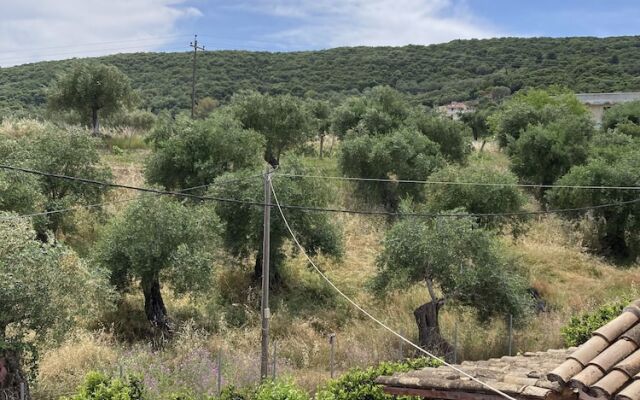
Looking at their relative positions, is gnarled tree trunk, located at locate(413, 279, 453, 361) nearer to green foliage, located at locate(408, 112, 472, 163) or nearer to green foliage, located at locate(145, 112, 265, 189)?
green foliage, located at locate(145, 112, 265, 189)

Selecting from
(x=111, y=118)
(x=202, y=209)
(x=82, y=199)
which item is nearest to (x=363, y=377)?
(x=202, y=209)

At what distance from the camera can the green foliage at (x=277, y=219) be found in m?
17.5

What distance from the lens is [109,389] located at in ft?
30.2

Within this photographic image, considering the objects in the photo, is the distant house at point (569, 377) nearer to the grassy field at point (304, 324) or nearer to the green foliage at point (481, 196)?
the grassy field at point (304, 324)

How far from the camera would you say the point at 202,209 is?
16703 mm

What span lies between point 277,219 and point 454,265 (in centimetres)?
539

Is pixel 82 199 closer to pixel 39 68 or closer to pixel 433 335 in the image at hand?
pixel 433 335

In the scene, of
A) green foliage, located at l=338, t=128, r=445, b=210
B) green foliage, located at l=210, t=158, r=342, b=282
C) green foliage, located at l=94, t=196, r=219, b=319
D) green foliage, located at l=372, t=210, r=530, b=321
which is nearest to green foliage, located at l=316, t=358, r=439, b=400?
green foliage, located at l=372, t=210, r=530, b=321

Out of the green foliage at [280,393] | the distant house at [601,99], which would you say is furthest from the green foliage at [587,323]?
the distant house at [601,99]

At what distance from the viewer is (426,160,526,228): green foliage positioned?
20.3 m

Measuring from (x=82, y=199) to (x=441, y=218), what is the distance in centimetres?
1136

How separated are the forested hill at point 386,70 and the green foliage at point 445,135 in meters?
32.3

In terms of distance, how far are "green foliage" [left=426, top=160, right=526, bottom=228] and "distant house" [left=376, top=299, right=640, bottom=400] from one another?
13789 millimetres

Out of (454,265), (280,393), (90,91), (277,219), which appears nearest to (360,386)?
(280,393)
